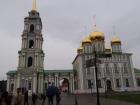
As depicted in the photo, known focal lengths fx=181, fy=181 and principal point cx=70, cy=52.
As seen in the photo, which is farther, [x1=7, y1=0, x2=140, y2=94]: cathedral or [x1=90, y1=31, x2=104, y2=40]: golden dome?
[x1=90, y1=31, x2=104, y2=40]: golden dome

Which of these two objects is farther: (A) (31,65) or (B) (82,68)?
(A) (31,65)

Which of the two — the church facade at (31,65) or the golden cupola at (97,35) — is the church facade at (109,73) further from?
the church facade at (31,65)

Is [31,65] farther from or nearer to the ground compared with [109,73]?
farther from the ground

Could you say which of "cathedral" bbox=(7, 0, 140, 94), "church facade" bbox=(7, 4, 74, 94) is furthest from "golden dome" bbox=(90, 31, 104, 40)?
"church facade" bbox=(7, 4, 74, 94)

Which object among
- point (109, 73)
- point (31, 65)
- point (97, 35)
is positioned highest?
point (97, 35)

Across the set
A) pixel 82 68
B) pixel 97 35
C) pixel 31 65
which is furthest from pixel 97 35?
pixel 31 65

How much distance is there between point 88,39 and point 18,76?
25354mm

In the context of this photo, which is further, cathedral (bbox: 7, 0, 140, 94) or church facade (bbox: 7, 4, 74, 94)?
church facade (bbox: 7, 4, 74, 94)

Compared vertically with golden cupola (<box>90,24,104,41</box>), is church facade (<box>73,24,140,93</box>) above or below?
below

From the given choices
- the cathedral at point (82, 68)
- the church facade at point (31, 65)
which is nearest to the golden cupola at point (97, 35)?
the cathedral at point (82, 68)

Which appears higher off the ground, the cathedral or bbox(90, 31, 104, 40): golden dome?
bbox(90, 31, 104, 40): golden dome

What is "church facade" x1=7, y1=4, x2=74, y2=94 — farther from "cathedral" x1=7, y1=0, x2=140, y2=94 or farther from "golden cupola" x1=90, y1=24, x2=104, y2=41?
"golden cupola" x1=90, y1=24, x2=104, y2=41

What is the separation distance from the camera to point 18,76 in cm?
5416

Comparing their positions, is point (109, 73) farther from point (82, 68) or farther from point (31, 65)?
point (31, 65)
